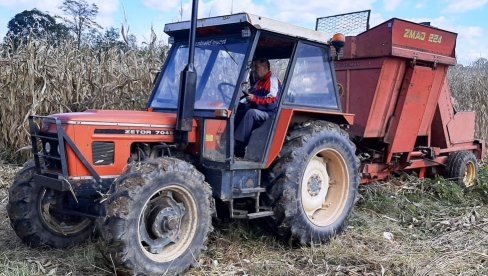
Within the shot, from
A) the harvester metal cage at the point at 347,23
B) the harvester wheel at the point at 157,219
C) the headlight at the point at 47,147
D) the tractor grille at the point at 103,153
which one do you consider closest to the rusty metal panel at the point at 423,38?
the harvester metal cage at the point at 347,23

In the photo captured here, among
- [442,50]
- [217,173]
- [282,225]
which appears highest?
[442,50]

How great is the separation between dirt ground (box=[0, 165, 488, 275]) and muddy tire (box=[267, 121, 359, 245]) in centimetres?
20

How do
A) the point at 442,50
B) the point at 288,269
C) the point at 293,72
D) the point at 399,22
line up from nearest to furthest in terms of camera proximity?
the point at 288,269
the point at 293,72
the point at 399,22
the point at 442,50

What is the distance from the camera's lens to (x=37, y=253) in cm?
436

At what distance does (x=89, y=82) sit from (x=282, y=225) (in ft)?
14.1

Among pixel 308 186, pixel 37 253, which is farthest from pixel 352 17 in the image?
pixel 37 253

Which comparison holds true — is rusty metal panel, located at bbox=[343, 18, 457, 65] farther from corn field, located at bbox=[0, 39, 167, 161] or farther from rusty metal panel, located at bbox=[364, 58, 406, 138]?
corn field, located at bbox=[0, 39, 167, 161]

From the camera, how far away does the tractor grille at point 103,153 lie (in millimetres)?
3988

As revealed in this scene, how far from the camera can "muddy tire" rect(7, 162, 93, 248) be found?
4348mm

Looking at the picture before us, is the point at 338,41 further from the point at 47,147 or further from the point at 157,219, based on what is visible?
the point at 47,147

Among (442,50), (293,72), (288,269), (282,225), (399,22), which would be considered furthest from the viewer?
(442,50)

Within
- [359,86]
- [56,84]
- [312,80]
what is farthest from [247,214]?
[56,84]

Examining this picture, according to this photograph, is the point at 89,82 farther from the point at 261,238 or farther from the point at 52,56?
the point at 261,238

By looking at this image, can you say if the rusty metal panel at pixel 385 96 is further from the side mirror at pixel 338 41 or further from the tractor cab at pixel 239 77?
the side mirror at pixel 338 41
